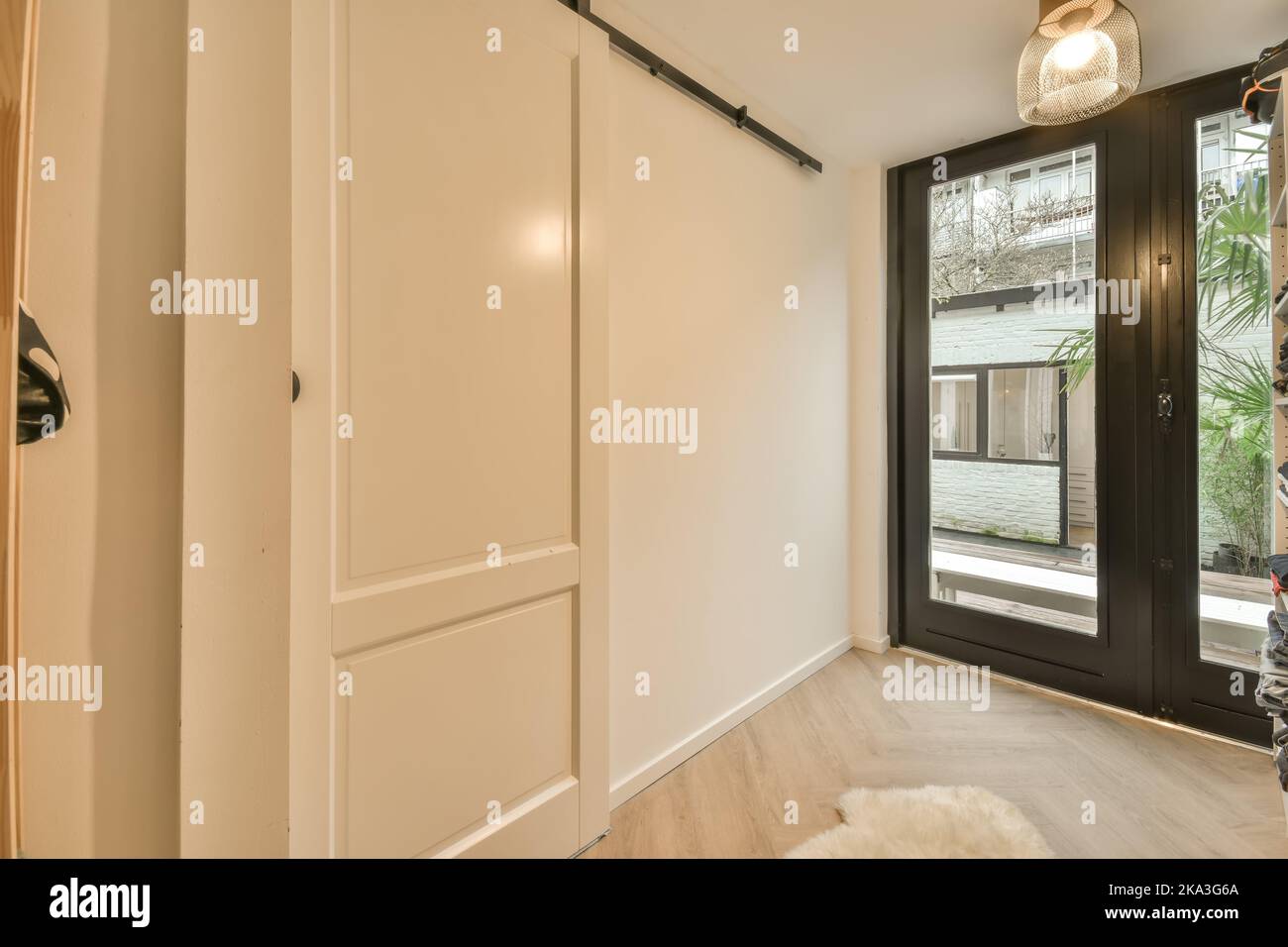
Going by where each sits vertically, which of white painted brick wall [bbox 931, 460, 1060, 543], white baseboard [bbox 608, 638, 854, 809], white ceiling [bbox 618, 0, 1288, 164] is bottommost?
white baseboard [bbox 608, 638, 854, 809]

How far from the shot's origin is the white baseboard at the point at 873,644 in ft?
9.94

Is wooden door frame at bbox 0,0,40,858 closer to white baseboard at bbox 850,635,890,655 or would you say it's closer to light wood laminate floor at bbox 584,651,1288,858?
light wood laminate floor at bbox 584,651,1288,858

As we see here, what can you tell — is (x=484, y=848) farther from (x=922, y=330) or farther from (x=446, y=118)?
(x=922, y=330)

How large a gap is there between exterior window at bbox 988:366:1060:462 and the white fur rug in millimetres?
1559

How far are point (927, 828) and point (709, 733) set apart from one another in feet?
2.55

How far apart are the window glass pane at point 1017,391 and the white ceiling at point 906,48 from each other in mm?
394

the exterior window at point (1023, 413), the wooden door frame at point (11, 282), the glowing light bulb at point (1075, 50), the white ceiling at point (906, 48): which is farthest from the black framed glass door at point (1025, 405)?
the wooden door frame at point (11, 282)

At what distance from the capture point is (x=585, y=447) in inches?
63.0

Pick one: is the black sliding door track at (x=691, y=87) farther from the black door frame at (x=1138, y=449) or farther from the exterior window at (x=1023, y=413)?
the exterior window at (x=1023, y=413)

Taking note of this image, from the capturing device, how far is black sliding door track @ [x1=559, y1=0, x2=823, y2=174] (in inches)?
65.1

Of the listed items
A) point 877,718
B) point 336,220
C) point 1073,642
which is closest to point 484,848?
point 336,220

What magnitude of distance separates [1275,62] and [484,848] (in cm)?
300

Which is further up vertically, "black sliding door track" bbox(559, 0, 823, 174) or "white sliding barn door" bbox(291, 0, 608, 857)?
"black sliding door track" bbox(559, 0, 823, 174)

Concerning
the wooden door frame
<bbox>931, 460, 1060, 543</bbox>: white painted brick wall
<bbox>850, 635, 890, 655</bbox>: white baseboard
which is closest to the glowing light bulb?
<bbox>931, 460, 1060, 543</bbox>: white painted brick wall
